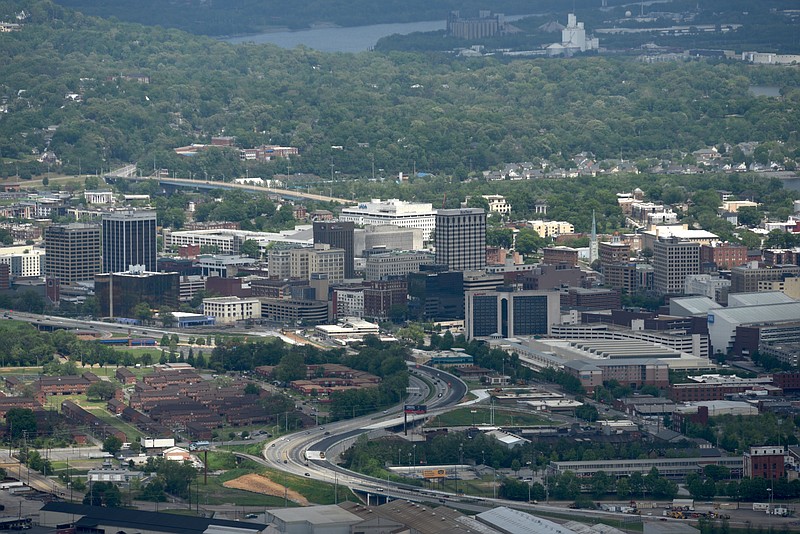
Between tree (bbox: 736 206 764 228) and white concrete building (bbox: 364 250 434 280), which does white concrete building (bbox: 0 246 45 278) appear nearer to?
white concrete building (bbox: 364 250 434 280)

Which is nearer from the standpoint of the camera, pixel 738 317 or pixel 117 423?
pixel 117 423

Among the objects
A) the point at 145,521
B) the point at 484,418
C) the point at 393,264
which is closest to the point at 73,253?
the point at 393,264

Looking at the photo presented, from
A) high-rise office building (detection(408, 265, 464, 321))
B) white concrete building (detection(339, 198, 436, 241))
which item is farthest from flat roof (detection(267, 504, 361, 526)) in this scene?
white concrete building (detection(339, 198, 436, 241))

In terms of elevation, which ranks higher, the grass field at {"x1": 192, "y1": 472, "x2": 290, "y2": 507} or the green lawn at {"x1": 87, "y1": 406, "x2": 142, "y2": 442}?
the green lawn at {"x1": 87, "y1": 406, "x2": 142, "y2": 442}

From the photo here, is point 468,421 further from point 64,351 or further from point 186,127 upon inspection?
point 186,127

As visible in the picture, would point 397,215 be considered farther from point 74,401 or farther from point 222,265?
point 74,401

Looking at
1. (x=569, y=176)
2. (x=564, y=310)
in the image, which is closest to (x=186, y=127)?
(x=569, y=176)

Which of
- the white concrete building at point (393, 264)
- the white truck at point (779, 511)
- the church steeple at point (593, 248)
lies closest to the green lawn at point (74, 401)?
the white truck at point (779, 511)
